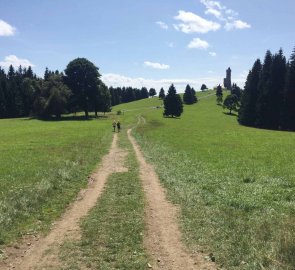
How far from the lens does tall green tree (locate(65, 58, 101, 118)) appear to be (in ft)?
365

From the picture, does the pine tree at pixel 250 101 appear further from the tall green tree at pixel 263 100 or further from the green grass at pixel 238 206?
the green grass at pixel 238 206

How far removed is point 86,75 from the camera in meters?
113

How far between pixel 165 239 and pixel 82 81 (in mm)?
103528

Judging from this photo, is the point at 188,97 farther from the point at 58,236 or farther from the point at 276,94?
the point at 58,236

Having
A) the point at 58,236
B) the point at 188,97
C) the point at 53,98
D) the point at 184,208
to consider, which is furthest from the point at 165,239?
the point at 188,97

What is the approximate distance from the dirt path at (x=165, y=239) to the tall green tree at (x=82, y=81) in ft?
309

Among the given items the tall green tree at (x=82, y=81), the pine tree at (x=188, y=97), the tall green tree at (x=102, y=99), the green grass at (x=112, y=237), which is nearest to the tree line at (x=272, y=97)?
the tall green tree at (x=102, y=99)

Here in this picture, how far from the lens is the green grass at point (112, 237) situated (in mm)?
10578

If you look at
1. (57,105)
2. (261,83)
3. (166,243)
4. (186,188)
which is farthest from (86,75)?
(166,243)

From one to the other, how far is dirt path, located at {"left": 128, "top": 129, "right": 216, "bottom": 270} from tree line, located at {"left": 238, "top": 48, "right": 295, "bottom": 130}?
73.0 m

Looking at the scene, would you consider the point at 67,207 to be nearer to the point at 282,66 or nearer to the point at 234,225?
the point at 234,225

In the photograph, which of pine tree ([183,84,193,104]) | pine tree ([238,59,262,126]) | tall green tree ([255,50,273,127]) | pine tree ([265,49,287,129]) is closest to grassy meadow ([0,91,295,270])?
pine tree ([265,49,287,129])

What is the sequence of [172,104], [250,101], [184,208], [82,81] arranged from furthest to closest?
[172,104]
[82,81]
[250,101]
[184,208]

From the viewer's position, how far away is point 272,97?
89.8 metres
